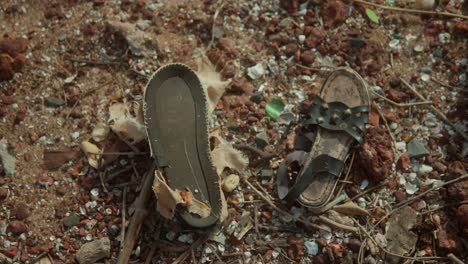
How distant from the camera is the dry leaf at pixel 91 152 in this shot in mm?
2580

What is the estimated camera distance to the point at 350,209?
249 cm

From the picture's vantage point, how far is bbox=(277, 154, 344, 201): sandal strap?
2.46 meters

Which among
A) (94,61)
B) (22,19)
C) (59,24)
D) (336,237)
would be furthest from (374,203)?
(22,19)

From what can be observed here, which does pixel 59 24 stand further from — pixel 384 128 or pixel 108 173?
pixel 384 128

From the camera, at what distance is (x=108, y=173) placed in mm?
2588

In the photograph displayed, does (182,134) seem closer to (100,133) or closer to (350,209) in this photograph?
(100,133)

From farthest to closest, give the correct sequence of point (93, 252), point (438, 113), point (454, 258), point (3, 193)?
point (438, 113) → point (3, 193) → point (93, 252) → point (454, 258)

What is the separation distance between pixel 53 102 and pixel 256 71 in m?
1.03

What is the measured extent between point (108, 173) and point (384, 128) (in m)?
1.36

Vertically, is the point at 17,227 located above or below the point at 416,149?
below

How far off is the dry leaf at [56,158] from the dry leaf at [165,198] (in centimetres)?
51

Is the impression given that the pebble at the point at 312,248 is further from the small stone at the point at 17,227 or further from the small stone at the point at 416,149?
the small stone at the point at 17,227

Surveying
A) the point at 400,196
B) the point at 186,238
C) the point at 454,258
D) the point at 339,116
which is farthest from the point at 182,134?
the point at 454,258

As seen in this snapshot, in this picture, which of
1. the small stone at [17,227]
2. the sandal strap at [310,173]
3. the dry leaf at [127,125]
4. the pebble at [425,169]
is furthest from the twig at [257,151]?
the small stone at [17,227]
